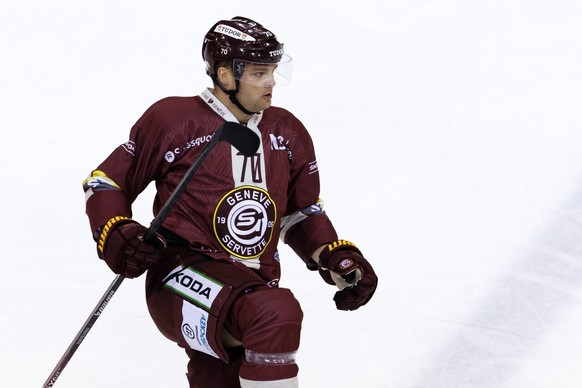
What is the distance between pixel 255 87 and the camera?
350 cm

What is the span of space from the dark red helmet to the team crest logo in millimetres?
341

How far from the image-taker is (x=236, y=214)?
11.4 feet

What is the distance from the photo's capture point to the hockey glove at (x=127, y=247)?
3264 millimetres

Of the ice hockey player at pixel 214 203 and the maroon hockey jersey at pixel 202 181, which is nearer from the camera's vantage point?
the ice hockey player at pixel 214 203

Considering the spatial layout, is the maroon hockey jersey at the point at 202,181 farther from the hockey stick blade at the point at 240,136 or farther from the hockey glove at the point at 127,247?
the hockey stick blade at the point at 240,136

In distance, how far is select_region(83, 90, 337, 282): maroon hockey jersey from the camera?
11.4 ft

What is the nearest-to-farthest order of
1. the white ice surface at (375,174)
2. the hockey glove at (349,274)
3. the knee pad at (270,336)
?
1. the knee pad at (270,336)
2. the hockey glove at (349,274)
3. the white ice surface at (375,174)

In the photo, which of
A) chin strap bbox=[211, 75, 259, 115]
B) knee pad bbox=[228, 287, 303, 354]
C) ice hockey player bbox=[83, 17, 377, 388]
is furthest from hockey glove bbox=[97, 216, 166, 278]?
chin strap bbox=[211, 75, 259, 115]

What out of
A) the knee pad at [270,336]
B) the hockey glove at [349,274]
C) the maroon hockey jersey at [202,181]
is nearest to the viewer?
the knee pad at [270,336]

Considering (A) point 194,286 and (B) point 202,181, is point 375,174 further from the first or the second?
(A) point 194,286

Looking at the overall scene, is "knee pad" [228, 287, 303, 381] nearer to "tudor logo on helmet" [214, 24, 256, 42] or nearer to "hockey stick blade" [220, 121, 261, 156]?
"hockey stick blade" [220, 121, 261, 156]

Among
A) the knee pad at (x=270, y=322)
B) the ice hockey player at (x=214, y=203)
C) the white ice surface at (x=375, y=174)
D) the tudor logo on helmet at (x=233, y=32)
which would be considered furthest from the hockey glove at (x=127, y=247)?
the white ice surface at (x=375, y=174)

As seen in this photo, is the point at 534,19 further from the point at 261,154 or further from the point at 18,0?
the point at 261,154

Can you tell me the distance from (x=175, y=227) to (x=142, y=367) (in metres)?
0.85
